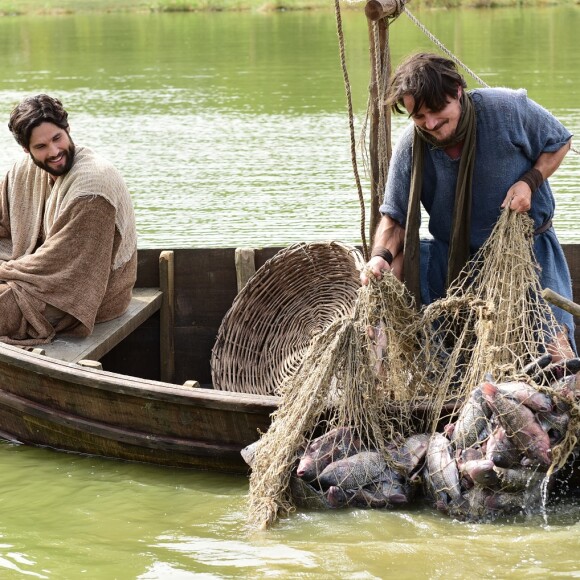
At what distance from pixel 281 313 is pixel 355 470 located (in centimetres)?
161

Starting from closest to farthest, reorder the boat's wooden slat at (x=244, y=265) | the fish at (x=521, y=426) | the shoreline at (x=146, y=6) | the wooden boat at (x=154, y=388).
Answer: the fish at (x=521, y=426) → the wooden boat at (x=154, y=388) → the boat's wooden slat at (x=244, y=265) → the shoreline at (x=146, y=6)

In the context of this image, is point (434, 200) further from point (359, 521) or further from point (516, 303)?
point (359, 521)

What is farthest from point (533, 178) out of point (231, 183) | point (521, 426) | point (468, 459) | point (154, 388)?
point (231, 183)

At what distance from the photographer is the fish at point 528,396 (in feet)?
13.0

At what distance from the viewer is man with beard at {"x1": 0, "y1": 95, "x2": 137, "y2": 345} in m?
5.17

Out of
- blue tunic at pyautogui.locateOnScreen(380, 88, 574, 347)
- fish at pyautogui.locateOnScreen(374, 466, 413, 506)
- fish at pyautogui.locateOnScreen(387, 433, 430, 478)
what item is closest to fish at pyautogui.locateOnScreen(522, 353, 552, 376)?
blue tunic at pyautogui.locateOnScreen(380, 88, 574, 347)

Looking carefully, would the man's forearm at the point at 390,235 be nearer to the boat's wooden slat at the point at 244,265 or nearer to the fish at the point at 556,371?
the fish at the point at 556,371

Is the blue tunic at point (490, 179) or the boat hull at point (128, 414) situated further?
the boat hull at point (128, 414)

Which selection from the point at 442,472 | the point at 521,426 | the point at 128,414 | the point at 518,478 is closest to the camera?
the point at 521,426

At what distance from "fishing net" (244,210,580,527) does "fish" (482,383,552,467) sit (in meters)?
0.06

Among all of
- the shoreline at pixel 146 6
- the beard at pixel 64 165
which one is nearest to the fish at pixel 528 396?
the beard at pixel 64 165

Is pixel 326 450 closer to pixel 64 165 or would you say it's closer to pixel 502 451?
pixel 502 451

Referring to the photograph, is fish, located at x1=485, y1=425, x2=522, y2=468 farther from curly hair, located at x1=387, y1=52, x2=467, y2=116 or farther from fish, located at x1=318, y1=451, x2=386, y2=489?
curly hair, located at x1=387, y1=52, x2=467, y2=116

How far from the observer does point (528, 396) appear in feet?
13.0
